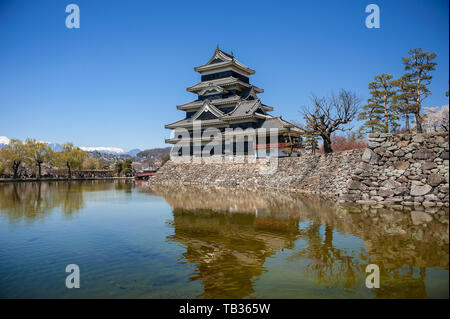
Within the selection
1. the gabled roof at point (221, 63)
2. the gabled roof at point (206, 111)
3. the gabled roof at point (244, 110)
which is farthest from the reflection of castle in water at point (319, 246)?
the gabled roof at point (221, 63)

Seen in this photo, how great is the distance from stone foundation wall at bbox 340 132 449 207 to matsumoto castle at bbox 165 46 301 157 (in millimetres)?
12760

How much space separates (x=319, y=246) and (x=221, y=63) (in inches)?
1184

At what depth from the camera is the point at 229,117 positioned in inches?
1142

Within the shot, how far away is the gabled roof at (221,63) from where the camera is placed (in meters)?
32.8

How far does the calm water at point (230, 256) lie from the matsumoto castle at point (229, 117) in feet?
57.2

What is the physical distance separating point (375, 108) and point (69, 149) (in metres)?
50.3

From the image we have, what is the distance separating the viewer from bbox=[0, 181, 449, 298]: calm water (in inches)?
162

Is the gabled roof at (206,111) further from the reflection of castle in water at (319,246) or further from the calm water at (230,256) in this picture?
the calm water at (230,256)

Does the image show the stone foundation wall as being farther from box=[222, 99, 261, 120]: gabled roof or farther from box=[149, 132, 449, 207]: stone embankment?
box=[222, 99, 261, 120]: gabled roof

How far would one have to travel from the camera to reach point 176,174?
103 ft
